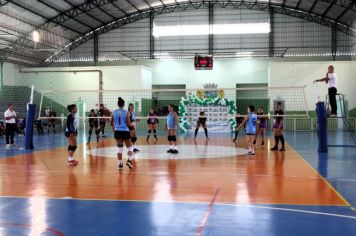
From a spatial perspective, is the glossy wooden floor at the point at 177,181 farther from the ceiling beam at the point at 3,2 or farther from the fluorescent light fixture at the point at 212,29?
the fluorescent light fixture at the point at 212,29

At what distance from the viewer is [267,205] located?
610 cm

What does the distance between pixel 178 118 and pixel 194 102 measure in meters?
9.75

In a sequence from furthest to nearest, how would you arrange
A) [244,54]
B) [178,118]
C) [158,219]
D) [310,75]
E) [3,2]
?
[244,54], [310,75], [3,2], [178,118], [158,219]

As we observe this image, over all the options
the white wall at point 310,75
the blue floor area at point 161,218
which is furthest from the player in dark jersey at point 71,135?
the white wall at point 310,75

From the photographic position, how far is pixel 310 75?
29453 mm

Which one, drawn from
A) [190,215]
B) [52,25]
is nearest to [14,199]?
[190,215]

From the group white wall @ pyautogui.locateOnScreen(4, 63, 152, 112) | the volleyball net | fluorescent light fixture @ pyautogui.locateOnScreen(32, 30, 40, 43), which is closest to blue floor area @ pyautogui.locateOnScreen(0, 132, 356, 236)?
the volleyball net

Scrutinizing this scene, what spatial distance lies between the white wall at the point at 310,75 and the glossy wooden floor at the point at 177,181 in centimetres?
1871

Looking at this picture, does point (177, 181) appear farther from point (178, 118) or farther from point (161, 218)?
point (178, 118)

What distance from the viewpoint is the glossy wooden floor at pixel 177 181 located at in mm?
6785

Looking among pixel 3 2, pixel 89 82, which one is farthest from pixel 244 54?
pixel 3 2

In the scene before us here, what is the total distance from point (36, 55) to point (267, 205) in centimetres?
2804

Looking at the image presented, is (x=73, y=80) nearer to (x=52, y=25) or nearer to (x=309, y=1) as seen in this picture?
(x=52, y=25)

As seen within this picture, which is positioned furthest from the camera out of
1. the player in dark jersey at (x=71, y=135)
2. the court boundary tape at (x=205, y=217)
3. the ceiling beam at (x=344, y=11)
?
the ceiling beam at (x=344, y=11)
